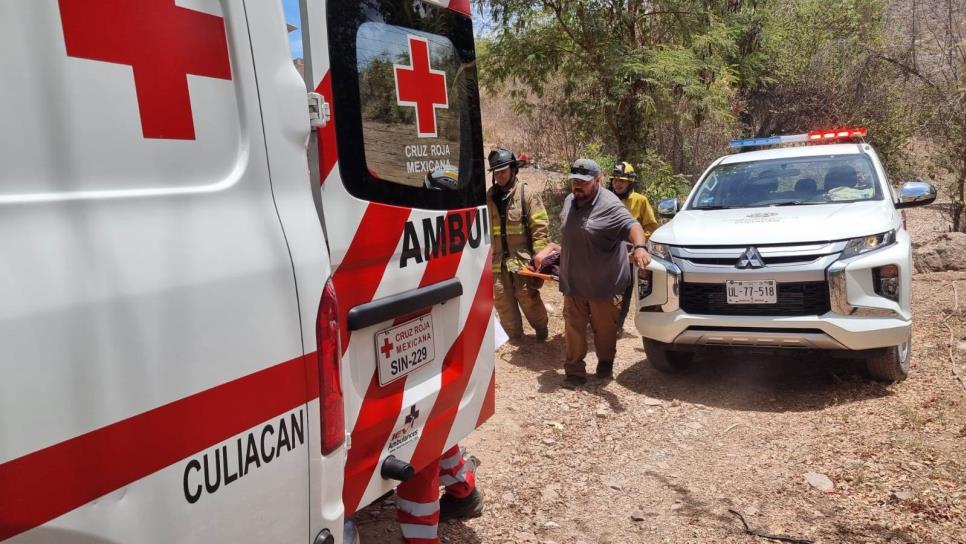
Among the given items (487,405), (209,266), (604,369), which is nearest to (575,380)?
(604,369)

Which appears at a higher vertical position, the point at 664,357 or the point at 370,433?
the point at 370,433

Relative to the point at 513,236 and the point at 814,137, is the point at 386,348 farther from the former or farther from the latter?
the point at 814,137

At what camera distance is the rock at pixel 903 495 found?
3620mm

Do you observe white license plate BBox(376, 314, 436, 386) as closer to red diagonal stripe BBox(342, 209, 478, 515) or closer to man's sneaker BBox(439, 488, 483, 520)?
red diagonal stripe BBox(342, 209, 478, 515)

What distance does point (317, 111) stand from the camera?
1923mm

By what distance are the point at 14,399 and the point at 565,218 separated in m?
4.60

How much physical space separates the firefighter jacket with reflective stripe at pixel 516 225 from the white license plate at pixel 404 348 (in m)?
3.84

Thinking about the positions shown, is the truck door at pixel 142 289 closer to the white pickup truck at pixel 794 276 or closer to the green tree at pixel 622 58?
the white pickup truck at pixel 794 276

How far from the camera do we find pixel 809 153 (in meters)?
6.10

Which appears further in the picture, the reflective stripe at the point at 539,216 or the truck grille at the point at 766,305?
the reflective stripe at the point at 539,216

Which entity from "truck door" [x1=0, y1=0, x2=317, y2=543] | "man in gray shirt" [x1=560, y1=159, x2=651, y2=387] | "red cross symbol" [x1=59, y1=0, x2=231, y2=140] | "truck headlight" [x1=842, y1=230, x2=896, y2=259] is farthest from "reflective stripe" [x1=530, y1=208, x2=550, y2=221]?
"red cross symbol" [x1=59, y1=0, x2=231, y2=140]

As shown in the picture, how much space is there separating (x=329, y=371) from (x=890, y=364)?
433 cm

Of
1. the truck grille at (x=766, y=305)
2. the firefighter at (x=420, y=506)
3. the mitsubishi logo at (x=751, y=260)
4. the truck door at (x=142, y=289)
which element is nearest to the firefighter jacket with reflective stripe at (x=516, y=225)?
the truck grille at (x=766, y=305)

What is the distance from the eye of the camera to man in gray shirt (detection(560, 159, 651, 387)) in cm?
527
